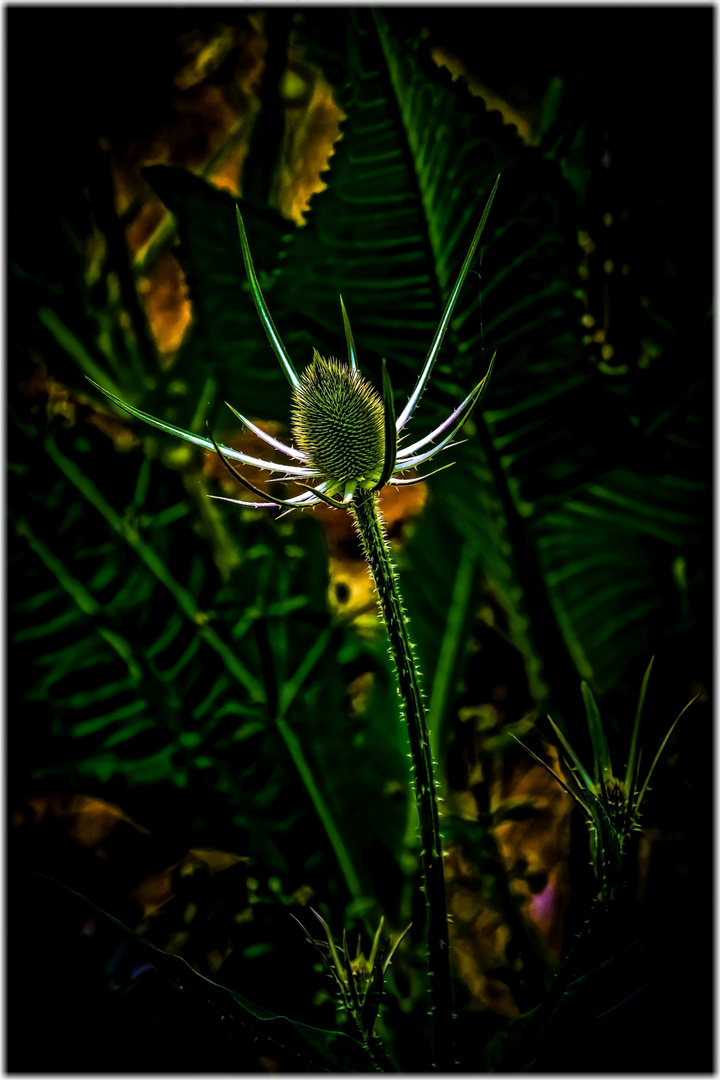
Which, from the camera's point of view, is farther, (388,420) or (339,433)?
(339,433)

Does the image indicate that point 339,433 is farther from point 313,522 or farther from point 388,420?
point 313,522

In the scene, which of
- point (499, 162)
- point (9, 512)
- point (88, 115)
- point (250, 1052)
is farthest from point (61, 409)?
point (250, 1052)

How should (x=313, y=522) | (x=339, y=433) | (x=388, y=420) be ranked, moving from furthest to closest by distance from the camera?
(x=313, y=522), (x=339, y=433), (x=388, y=420)

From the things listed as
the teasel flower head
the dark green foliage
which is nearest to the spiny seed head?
the teasel flower head

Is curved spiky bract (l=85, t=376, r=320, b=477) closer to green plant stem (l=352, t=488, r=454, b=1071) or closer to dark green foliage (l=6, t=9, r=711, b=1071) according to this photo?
green plant stem (l=352, t=488, r=454, b=1071)

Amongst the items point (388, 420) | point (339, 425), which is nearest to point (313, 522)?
point (339, 425)

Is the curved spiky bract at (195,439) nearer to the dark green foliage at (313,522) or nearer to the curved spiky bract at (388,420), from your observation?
the curved spiky bract at (388,420)

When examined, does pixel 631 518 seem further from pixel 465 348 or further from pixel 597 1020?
pixel 597 1020

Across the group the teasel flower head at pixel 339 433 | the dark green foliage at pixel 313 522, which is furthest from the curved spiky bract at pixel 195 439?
the dark green foliage at pixel 313 522
